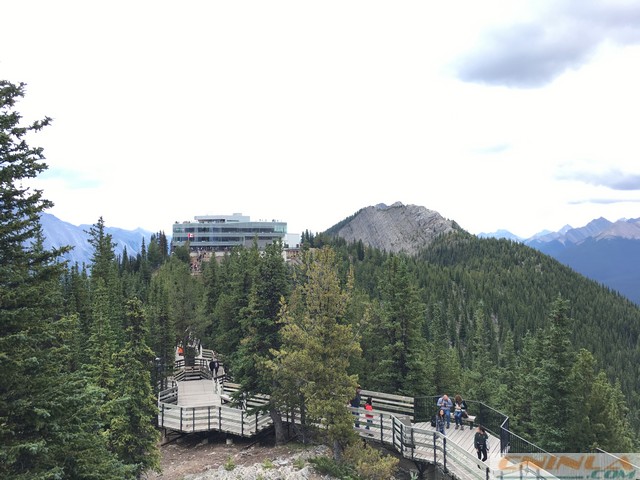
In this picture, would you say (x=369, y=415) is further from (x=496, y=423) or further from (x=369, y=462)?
(x=496, y=423)

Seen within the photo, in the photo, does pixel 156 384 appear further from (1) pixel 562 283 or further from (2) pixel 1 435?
(1) pixel 562 283

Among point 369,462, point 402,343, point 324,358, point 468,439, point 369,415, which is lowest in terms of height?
point 369,462

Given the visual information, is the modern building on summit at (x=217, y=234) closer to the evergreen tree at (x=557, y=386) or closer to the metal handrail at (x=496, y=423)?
the metal handrail at (x=496, y=423)

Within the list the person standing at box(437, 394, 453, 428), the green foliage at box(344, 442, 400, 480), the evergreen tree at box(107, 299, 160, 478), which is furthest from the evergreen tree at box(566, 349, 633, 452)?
the evergreen tree at box(107, 299, 160, 478)

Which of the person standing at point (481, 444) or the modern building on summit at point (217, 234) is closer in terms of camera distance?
the person standing at point (481, 444)

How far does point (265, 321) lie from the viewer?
80.5 feet

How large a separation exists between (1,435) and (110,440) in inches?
343

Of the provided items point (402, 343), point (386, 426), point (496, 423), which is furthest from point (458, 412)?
point (402, 343)

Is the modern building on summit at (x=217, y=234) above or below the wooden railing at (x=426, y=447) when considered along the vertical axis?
above

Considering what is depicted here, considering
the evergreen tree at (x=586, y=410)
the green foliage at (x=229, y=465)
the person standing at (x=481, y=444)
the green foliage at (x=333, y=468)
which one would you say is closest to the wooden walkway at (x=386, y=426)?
the person standing at (x=481, y=444)

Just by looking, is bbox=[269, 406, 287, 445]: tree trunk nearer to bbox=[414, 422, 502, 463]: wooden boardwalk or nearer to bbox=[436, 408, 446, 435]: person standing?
bbox=[414, 422, 502, 463]: wooden boardwalk

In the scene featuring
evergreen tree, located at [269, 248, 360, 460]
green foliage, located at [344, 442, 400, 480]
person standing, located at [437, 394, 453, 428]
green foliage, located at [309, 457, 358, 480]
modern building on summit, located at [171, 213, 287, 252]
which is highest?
modern building on summit, located at [171, 213, 287, 252]

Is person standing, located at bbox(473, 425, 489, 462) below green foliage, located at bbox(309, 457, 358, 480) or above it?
above

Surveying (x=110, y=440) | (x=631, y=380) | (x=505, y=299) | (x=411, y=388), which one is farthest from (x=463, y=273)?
(x=110, y=440)
